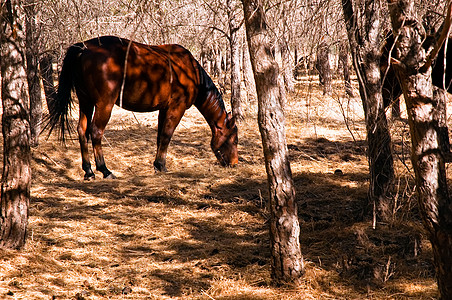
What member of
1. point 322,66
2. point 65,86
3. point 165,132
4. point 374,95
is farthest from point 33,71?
point 374,95

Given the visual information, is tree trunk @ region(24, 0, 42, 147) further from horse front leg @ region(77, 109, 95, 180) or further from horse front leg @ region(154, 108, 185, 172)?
horse front leg @ region(154, 108, 185, 172)

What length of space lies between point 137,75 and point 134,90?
9.9 inches

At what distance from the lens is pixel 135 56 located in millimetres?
7672

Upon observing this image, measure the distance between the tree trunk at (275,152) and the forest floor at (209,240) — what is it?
8.8 inches

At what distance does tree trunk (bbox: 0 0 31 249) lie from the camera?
169 inches

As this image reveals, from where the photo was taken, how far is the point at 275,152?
387 centimetres

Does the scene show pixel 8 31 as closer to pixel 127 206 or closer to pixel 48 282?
pixel 48 282

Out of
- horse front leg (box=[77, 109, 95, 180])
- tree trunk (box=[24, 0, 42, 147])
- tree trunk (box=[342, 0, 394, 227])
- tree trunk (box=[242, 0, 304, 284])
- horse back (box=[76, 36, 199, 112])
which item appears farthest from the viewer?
tree trunk (box=[24, 0, 42, 147])

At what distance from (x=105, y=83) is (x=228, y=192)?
8.33ft

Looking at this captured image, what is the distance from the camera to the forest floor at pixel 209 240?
13.0ft

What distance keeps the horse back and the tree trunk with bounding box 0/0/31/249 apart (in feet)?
8.70

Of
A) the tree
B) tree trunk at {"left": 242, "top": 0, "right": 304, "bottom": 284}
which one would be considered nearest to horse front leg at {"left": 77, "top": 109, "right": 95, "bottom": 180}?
tree trunk at {"left": 242, "top": 0, "right": 304, "bottom": 284}

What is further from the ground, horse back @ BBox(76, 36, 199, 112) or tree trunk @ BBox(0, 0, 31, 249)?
horse back @ BBox(76, 36, 199, 112)

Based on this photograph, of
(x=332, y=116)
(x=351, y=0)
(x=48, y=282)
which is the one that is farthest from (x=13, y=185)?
(x=332, y=116)
